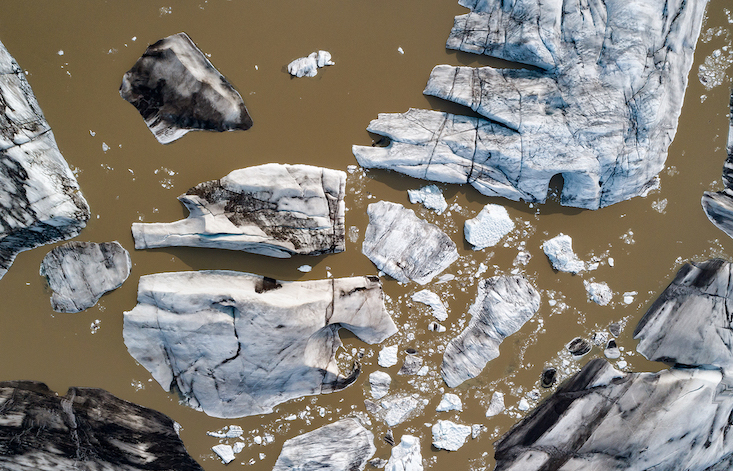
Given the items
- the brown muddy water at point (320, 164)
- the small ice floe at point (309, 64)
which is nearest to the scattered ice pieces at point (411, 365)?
the brown muddy water at point (320, 164)

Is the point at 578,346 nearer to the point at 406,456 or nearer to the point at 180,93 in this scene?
the point at 406,456

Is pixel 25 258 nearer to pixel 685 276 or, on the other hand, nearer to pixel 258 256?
pixel 258 256

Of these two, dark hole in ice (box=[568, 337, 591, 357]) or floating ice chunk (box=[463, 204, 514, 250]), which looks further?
dark hole in ice (box=[568, 337, 591, 357])

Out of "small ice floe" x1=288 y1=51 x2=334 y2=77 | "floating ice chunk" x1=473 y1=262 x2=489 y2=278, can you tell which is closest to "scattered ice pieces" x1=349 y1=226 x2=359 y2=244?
"floating ice chunk" x1=473 y1=262 x2=489 y2=278

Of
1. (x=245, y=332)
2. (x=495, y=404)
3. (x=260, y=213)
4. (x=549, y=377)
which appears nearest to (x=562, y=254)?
(x=549, y=377)

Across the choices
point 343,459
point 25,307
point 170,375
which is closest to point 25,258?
point 25,307

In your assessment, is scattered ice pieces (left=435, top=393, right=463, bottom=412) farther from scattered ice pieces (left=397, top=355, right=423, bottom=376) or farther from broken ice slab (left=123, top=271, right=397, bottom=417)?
broken ice slab (left=123, top=271, right=397, bottom=417)
